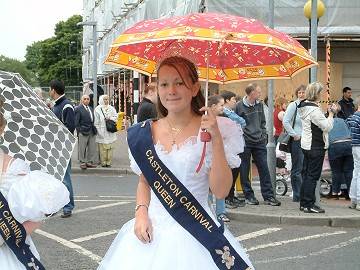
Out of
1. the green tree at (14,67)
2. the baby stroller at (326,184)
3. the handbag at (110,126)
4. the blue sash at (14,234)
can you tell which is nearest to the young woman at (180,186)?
the blue sash at (14,234)

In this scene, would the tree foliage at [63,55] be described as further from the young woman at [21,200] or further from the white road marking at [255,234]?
the young woman at [21,200]

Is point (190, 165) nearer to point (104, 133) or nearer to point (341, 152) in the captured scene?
point (341, 152)

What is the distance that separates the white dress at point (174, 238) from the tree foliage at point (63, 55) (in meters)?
88.1

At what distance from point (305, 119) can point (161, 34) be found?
5.85 metres

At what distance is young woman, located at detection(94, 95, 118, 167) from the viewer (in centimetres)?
1548

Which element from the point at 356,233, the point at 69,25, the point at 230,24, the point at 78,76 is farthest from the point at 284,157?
the point at 69,25

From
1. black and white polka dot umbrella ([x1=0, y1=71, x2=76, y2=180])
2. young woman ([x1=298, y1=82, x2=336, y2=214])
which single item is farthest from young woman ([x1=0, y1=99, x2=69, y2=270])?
young woman ([x1=298, y1=82, x2=336, y2=214])

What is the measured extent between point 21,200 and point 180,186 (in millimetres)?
831

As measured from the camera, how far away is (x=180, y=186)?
11.1ft

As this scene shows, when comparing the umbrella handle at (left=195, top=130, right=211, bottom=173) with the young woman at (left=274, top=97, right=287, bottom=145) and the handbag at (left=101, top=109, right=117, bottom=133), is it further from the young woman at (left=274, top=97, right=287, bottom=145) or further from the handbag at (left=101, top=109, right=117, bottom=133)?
the handbag at (left=101, top=109, right=117, bottom=133)

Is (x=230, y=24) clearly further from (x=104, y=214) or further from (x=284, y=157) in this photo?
(x=284, y=157)

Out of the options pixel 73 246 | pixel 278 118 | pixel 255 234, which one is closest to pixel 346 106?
pixel 278 118

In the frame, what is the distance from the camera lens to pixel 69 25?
9875cm

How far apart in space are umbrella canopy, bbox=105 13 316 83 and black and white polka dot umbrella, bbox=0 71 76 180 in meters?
0.56
